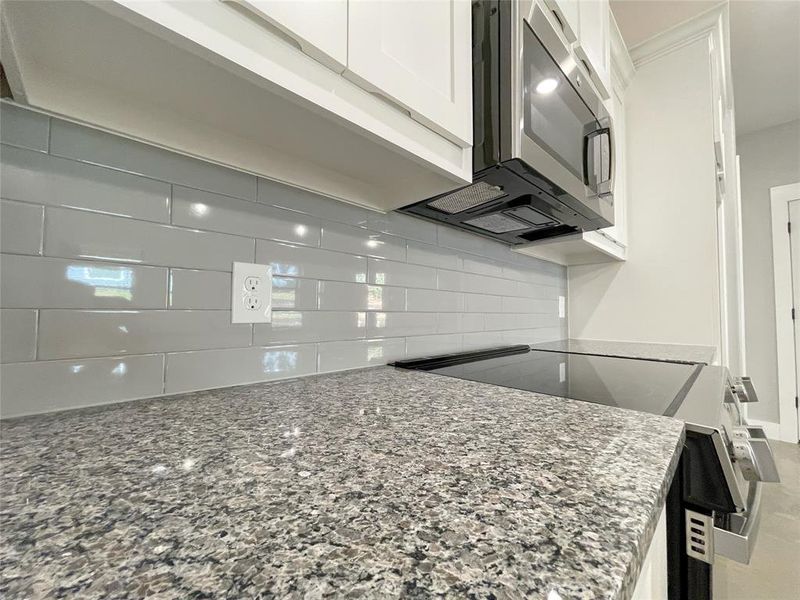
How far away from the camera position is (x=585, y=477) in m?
0.31

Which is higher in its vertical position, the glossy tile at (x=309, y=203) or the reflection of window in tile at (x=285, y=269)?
the glossy tile at (x=309, y=203)

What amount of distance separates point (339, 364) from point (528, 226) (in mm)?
Answer: 831

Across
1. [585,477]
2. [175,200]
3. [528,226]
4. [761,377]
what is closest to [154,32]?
[175,200]

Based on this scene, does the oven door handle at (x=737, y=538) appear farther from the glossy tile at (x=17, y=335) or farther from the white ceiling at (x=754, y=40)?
the white ceiling at (x=754, y=40)

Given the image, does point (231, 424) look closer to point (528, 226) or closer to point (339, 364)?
point (339, 364)

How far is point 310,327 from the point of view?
789 millimetres

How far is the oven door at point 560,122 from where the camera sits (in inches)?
30.2

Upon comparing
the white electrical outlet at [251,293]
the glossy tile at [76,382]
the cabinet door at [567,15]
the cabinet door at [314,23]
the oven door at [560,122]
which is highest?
the cabinet door at [567,15]

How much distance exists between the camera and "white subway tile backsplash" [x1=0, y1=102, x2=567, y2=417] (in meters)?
0.49

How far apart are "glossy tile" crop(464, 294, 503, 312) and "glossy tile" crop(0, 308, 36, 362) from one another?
1079 mm

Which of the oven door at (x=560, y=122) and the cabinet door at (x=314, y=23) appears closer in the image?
the cabinet door at (x=314, y=23)

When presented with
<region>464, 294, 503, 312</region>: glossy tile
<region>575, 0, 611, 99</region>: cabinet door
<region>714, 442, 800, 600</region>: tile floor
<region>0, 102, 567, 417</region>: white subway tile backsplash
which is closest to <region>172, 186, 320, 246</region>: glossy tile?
<region>0, 102, 567, 417</region>: white subway tile backsplash

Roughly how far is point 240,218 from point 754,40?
2.98m

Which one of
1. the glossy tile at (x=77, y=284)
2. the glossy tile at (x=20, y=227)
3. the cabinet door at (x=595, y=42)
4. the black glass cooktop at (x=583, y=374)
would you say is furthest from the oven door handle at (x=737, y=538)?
the cabinet door at (x=595, y=42)
